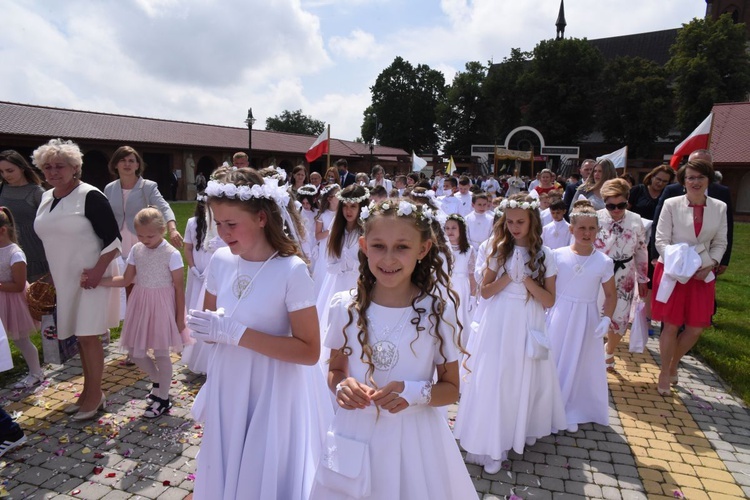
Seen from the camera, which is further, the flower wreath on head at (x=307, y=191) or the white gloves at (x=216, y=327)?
the flower wreath on head at (x=307, y=191)

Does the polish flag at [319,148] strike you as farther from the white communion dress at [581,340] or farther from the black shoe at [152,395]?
the white communion dress at [581,340]

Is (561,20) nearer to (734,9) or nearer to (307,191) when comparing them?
(734,9)

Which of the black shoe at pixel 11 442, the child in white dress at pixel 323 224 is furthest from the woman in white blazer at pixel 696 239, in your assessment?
the black shoe at pixel 11 442

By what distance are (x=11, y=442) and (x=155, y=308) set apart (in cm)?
149

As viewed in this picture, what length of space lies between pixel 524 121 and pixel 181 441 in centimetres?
5440

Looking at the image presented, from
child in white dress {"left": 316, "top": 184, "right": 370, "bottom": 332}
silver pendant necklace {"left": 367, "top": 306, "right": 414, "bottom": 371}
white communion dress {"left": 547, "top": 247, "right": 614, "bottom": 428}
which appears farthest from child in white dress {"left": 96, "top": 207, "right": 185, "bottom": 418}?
white communion dress {"left": 547, "top": 247, "right": 614, "bottom": 428}

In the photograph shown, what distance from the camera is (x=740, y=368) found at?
6.04 metres

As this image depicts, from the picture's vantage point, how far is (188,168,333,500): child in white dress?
257 cm

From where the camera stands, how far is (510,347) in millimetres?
4059

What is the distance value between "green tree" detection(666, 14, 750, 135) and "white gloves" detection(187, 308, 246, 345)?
1956 inches

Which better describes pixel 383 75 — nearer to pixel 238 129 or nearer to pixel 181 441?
pixel 238 129

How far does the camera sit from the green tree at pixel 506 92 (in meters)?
56.6

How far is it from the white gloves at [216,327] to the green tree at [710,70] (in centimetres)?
4969

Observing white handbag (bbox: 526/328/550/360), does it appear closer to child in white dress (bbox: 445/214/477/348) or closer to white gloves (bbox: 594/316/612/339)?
white gloves (bbox: 594/316/612/339)
